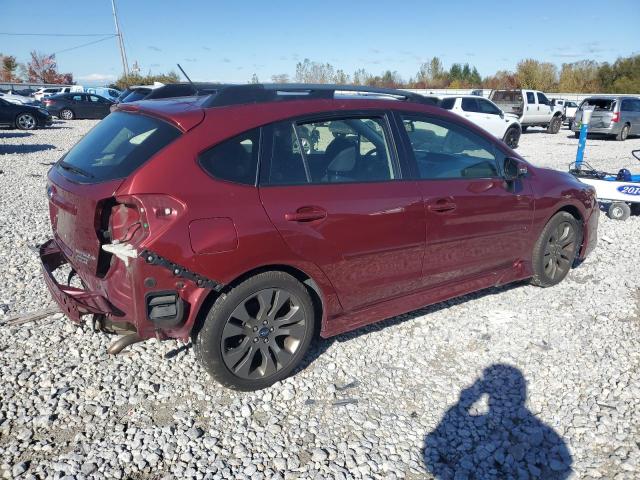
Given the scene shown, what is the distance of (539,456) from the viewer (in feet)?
8.96

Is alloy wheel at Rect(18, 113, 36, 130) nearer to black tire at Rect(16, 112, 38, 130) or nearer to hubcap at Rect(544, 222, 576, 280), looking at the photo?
black tire at Rect(16, 112, 38, 130)

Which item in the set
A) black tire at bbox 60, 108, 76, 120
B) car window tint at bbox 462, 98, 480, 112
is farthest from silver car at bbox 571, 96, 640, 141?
black tire at bbox 60, 108, 76, 120

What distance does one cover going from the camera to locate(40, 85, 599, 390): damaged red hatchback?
9.03ft

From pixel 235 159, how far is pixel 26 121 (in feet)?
64.6

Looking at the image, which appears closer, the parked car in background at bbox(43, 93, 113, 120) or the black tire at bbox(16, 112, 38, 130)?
the black tire at bbox(16, 112, 38, 130)

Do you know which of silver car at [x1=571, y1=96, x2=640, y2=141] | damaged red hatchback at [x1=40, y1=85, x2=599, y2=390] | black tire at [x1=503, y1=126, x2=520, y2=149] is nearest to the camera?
damaged red hatchback at [x1=40, y1=85, x2=599, y2=390]

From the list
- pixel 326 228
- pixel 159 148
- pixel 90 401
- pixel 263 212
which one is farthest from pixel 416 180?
pixel 90 401

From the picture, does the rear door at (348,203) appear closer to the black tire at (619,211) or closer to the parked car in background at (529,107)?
the black tire at (619,211)

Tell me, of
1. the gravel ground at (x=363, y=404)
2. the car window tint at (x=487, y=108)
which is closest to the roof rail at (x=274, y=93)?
the gravel ground at (x=363, y=404)

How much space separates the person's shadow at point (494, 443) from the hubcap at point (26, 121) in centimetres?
2051

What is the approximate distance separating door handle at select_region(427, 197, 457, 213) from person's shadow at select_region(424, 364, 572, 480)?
1249 millimetres

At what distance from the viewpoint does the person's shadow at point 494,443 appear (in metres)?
2.63

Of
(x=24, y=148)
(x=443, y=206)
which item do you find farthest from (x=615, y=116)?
(x=24, y=148)

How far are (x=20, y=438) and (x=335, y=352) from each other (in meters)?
2.00
